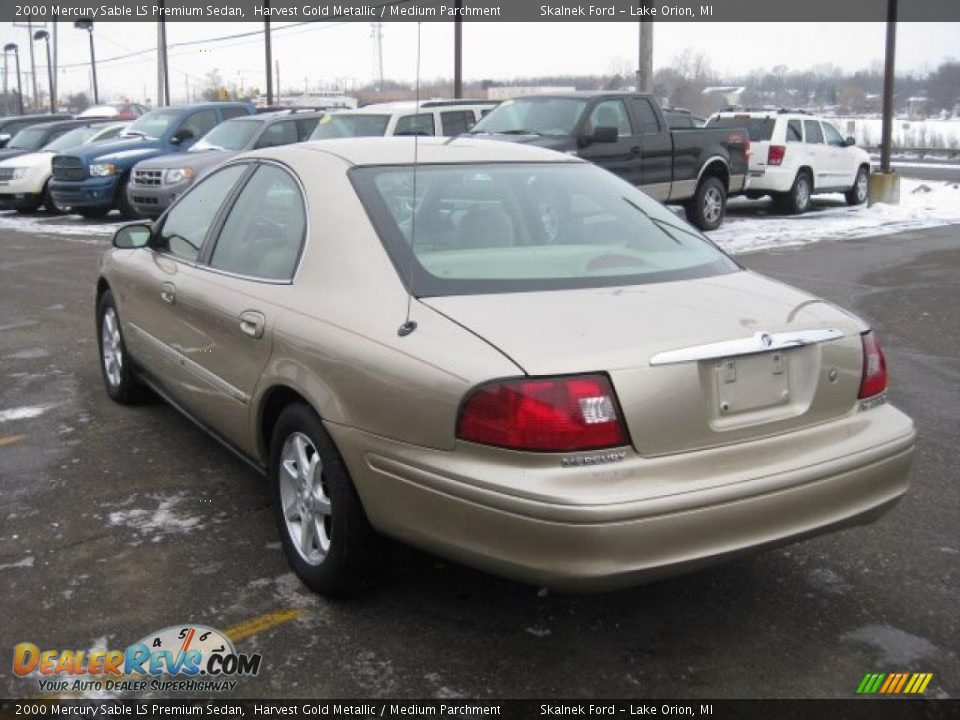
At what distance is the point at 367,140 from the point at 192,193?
1.16 metres

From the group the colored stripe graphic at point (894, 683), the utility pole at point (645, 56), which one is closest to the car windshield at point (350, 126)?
the utility pole at point (645, 56)

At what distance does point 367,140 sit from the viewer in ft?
14.3

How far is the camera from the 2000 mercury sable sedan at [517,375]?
2.79 meters

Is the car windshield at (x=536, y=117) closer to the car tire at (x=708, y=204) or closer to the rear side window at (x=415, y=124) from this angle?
the rear side window at (x=415, y=124)

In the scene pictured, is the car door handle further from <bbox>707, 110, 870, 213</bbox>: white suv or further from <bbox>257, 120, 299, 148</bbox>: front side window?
<bbox>707, 110, 870, 213</bbox>: white suv

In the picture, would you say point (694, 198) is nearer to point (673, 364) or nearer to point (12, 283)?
point (12, 283)

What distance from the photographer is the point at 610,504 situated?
8.95ft

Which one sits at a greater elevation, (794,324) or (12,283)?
(794,324)

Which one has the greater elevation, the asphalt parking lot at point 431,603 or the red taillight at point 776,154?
the red taillight at point 776,154

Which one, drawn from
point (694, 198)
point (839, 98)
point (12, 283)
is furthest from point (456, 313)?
point (839, 98)

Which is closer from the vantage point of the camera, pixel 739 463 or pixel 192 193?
pixel 739 463

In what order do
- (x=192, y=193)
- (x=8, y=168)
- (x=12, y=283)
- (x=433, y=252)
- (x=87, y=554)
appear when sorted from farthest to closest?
(x=8, y=168)
(x=12, y=283)
(x=192, y=193)
(x=87, y=554)
(x=433, y=252)

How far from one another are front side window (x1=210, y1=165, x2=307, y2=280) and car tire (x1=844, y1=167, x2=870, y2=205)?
17.2m

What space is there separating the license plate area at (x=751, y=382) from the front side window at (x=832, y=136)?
16.6 metres
